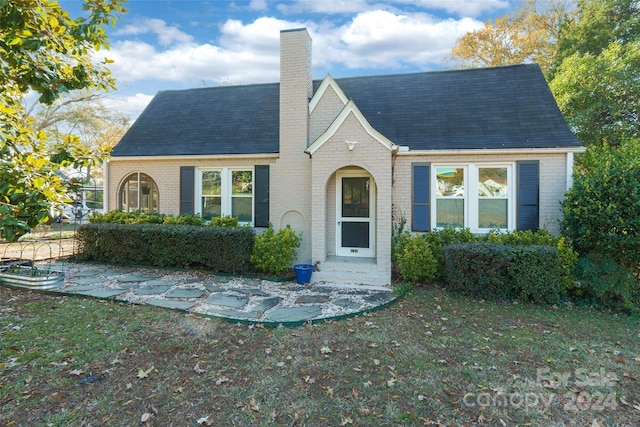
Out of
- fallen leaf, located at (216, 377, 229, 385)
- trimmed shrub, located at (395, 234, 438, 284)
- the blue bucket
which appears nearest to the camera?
fallen leaf, located at (216, 377, 229, 385)

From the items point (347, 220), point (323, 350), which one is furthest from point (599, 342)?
point (347, 220)

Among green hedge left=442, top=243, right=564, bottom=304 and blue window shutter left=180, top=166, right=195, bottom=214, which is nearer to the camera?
green hedge left=442, top=243, right=564, bottom=304

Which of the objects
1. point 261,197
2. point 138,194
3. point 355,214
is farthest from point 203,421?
point 138,194

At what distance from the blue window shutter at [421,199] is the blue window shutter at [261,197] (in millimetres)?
3994

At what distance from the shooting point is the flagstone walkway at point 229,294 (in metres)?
5.50

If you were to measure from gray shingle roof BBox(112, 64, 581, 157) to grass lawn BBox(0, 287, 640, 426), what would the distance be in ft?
16.0

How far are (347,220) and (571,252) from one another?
477 cm

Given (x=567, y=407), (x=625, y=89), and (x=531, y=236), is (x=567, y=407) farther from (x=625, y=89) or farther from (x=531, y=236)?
(x=625, y=89)

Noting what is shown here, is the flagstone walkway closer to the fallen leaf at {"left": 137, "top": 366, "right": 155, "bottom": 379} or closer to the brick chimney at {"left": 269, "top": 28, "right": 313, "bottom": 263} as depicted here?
the fallen leaf at {"left": 137, "top": 366, "right": 155, "bottom": 379}

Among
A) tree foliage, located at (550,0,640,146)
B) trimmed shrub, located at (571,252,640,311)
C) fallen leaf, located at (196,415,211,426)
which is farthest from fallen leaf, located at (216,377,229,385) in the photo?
tree foliage, located at (550,0,640,146)

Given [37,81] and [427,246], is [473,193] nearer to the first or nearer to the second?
[427,246]

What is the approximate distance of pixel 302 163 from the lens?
8.70m

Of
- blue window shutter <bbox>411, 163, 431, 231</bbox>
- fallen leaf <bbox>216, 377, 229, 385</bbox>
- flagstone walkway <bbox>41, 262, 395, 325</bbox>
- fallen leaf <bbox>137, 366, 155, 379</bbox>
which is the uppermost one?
blue window shutter <bbox>411, 163, 431, 231</bbox>

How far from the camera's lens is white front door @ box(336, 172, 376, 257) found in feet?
27.9
